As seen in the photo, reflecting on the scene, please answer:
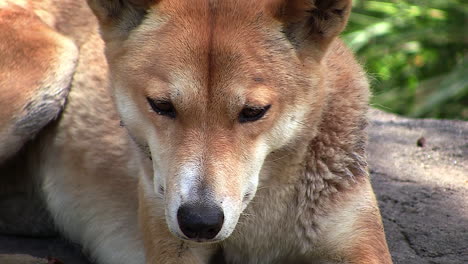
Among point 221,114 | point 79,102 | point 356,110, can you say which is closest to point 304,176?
point 356,110

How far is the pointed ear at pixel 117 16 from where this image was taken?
137 inches

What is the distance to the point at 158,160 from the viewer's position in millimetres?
3209

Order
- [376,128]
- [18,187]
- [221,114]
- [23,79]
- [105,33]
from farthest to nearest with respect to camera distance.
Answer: [376,128]
[18,187]
[23,79]
[105,33]
[221,114]

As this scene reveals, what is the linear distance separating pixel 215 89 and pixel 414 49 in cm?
518

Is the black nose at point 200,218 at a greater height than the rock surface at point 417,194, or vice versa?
the black nose at point 200,218

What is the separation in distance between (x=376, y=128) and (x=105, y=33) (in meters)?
2.57

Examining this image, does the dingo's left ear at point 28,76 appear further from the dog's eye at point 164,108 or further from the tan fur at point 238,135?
the dog's eye at point 164,108

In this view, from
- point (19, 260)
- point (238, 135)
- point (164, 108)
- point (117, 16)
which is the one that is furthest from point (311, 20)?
point (19, 260)

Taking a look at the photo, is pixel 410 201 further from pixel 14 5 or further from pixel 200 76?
pixel 14 5

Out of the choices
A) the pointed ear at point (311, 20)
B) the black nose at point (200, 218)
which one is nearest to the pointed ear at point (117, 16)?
the pointed ear at point (311, 20)

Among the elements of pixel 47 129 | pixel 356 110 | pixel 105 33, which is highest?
pixel 105 33

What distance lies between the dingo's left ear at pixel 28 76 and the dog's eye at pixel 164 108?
136 cm

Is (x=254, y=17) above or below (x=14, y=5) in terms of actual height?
above

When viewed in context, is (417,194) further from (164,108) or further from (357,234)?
(164,108)
